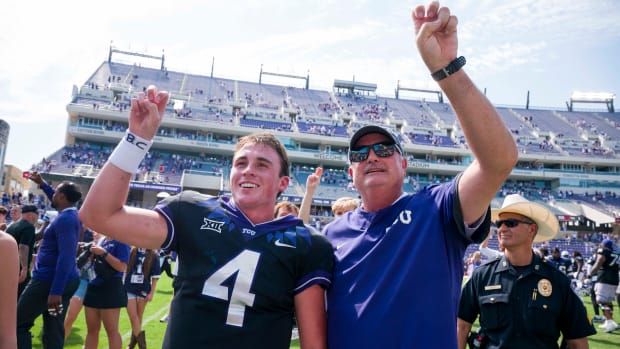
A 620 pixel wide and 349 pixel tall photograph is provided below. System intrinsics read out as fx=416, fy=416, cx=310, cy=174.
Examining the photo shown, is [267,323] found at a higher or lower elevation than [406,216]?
lower

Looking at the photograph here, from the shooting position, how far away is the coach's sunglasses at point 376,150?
264 cm

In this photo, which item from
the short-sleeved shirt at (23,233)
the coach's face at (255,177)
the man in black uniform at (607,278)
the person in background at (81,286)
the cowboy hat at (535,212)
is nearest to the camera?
the coach's face at (255,177)

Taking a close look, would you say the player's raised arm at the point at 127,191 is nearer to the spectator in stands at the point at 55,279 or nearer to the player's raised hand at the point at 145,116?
the player's raised hand at the point at 145,116

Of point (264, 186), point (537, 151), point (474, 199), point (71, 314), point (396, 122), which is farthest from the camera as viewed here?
point (396, 122)

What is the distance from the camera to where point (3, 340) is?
220 centimetres

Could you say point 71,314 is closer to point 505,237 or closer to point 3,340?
point 3,340

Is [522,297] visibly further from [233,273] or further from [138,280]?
[138,280]

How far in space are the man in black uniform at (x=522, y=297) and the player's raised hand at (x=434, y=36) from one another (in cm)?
241

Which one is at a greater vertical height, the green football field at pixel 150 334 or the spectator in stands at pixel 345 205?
the spectator in stands at pixel 345 205

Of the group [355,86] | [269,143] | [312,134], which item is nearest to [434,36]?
[269,143]

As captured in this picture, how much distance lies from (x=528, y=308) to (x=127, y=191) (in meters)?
3.17

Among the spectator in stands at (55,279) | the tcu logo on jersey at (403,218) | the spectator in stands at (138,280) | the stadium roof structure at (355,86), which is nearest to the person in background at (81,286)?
the spectator in stands at (138,280)

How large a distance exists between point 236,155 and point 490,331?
103 inches

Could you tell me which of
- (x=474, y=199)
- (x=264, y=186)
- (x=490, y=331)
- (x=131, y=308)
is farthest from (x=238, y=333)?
(x=131, y=308)
